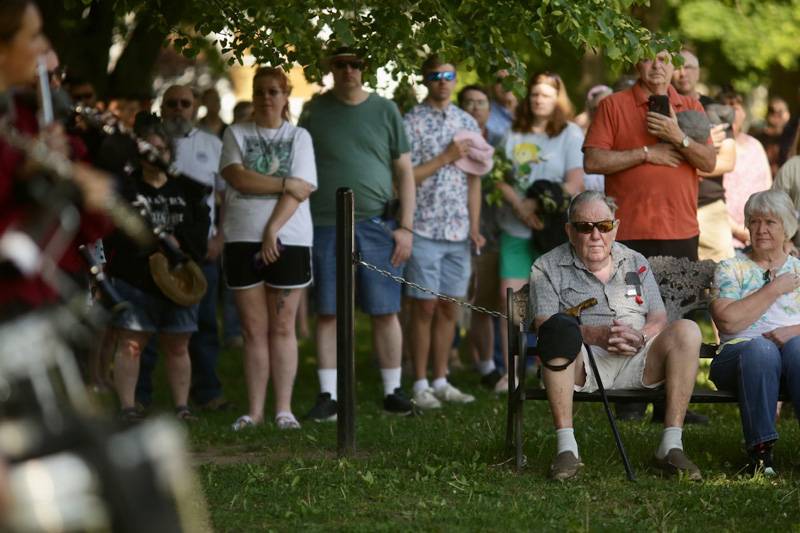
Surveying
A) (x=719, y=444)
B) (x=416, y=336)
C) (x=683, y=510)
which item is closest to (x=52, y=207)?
(x=683, y=510)

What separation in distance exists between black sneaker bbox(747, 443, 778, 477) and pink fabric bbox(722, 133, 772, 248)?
4.24 meters

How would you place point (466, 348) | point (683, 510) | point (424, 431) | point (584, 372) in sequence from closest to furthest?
point (683, 510), point (584, 372), point (424, 431), point (466, 348)

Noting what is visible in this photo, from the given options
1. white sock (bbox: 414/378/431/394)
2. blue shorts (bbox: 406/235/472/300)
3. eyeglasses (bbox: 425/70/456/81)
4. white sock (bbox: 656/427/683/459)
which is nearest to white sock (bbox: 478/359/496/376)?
blue shorts (bbox: 406/235/472/300)

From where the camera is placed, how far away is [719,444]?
8578mm

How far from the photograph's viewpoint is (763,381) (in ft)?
25.0

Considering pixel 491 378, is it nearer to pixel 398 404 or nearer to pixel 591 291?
pixel 398 404

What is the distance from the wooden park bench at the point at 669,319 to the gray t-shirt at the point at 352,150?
226 cm

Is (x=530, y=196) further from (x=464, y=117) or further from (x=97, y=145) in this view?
(x=97, y=145)

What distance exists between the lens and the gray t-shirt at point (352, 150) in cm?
1010

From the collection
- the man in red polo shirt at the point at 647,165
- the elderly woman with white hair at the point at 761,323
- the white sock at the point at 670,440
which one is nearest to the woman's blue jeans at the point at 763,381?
the elderly woman with white hair at the point at 761,323

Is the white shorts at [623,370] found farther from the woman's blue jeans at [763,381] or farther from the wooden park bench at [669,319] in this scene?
the woman's blue jeans at [763,381]

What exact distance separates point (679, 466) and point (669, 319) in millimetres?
1281

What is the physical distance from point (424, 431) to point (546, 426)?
31.4 inches

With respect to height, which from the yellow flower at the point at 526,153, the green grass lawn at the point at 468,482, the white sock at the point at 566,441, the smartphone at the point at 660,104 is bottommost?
the green grass lawn at the point at 468,482
